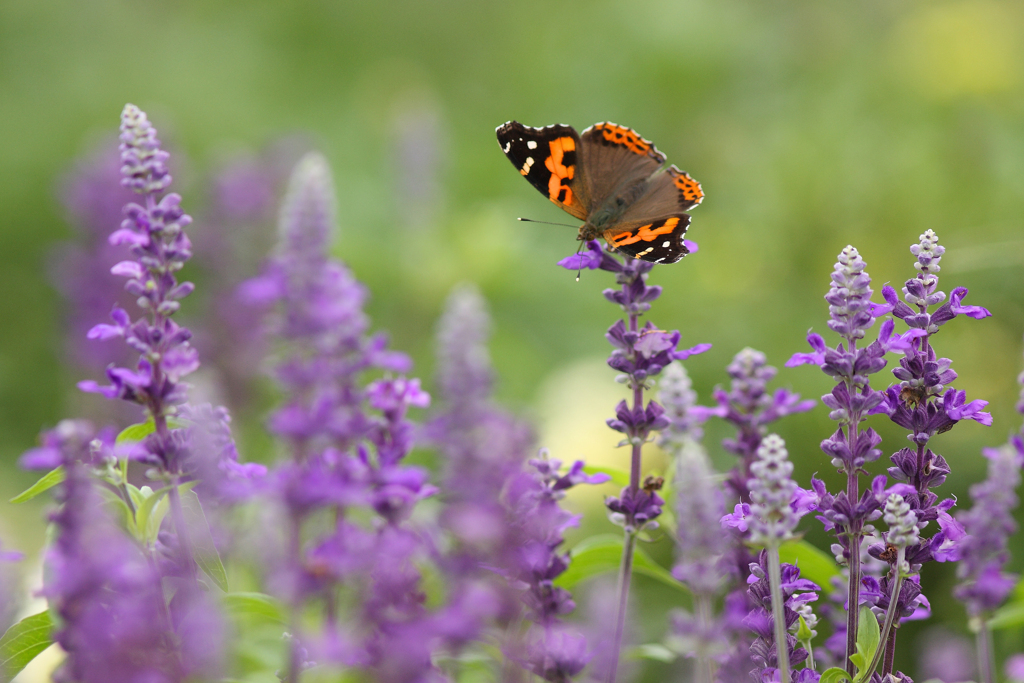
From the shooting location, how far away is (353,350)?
2.76ft

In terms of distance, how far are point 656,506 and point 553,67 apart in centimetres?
526

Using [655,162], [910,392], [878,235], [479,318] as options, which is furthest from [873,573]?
[878,235]

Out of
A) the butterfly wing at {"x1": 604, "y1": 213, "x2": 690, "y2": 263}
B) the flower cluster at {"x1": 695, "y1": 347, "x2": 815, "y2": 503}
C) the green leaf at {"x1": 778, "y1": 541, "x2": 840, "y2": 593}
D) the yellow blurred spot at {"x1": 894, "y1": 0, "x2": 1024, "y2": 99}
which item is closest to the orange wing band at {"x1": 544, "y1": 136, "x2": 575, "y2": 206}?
the butterfly wing at {"x1": 604, "y1": 213, "x2": 690, "y2": 263}

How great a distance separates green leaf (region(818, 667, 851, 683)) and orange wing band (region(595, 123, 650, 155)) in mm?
1198

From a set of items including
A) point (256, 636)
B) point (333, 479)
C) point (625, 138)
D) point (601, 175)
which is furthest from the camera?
point (601, 175)

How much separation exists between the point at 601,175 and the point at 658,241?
0.72 m

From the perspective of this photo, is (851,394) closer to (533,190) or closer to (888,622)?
(888,622)

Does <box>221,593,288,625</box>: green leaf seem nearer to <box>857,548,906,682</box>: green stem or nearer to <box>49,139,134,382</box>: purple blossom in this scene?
<box>857,548,906,682</box>: green stem

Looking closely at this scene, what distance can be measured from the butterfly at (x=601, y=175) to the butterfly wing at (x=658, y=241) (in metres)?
0.07

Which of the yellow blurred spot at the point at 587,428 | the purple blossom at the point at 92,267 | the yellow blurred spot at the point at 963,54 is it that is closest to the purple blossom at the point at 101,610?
the yellow blurred spot at the point at 587,428

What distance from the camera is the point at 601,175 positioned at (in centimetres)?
213

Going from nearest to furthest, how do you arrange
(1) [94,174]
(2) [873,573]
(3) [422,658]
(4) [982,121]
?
(3) [422,658] < (2) [873,573] < (1) [94,174] < (4) [982,121]

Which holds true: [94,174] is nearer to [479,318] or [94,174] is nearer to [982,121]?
[479,318]

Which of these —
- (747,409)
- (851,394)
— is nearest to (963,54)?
(747,409)
